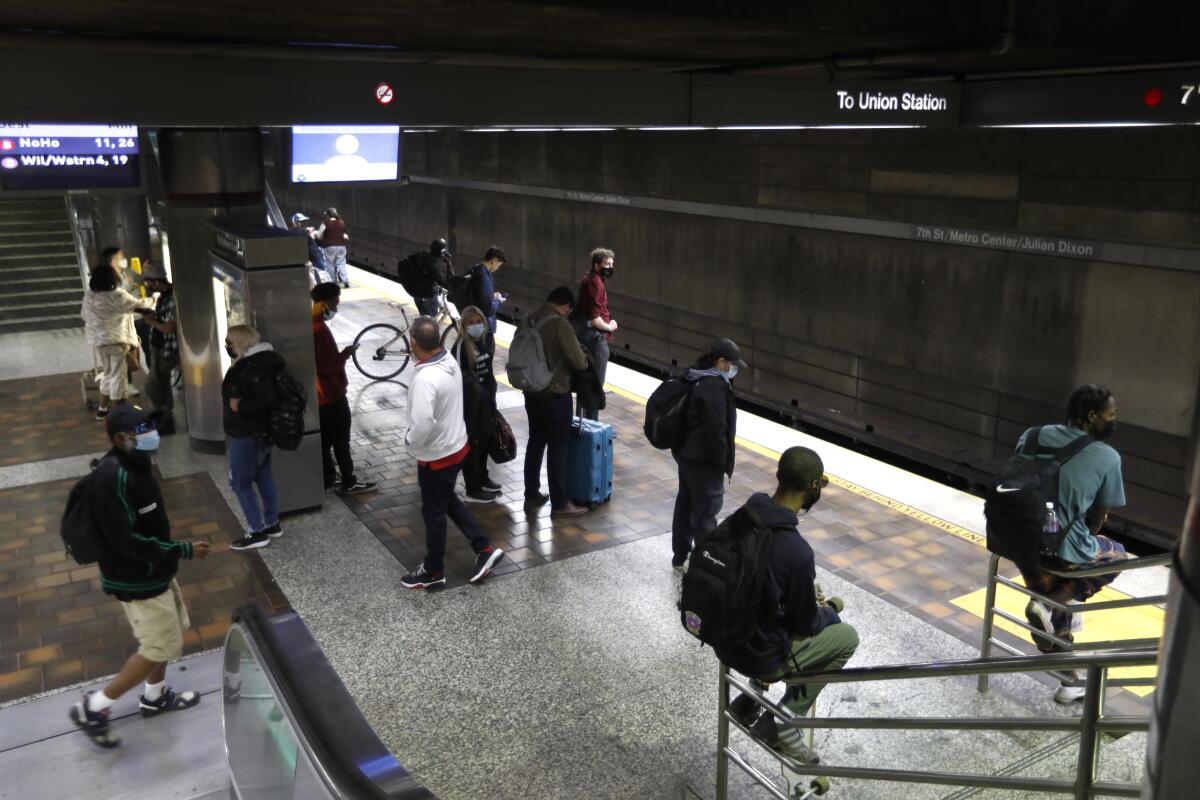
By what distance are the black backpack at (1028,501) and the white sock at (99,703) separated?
4187mm

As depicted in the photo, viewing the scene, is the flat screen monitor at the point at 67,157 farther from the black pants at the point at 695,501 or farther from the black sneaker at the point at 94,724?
the black pants at the point at 695,501

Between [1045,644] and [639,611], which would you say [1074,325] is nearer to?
[1045,644]

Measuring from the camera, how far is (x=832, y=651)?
3.94m

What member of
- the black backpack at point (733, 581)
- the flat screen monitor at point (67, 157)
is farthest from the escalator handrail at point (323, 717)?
the flat screen monitor at point (67, 157)

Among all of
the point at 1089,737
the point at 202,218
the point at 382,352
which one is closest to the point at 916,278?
the point at 382,352

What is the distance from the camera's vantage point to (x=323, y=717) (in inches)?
123

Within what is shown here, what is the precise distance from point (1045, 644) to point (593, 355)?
4491mm

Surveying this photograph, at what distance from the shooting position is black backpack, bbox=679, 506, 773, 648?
3.49 m

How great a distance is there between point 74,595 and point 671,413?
3.75m

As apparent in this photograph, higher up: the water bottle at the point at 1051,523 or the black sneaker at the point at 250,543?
the water bottle at the point at 1051,523

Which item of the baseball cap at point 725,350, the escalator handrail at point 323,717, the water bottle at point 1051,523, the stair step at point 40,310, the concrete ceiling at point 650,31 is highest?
the concrete ceiling at point 650,31

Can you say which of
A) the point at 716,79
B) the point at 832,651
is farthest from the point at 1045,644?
the point at 716,79

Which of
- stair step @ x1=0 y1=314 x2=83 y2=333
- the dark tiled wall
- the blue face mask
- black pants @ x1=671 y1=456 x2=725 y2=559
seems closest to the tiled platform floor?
black pants @ x1=671 y1=456 x2=725 y2=559

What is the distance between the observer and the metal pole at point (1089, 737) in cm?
241
